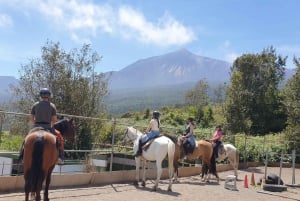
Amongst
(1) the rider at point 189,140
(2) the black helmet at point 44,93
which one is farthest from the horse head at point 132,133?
(2) the black helmet at point 44,93

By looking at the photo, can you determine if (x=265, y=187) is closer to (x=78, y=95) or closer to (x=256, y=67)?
(x=78, y=95)

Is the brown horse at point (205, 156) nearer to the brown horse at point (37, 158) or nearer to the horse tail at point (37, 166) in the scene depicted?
the brown horse at point (37, 158)

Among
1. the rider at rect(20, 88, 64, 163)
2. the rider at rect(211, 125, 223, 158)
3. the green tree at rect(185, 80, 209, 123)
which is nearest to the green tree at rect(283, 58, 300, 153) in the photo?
the rider at rect(211, 125, 223, 158)

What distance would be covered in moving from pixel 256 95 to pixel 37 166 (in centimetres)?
4495

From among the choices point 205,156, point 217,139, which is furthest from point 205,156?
point 217,139

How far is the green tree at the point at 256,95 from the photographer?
153 ft

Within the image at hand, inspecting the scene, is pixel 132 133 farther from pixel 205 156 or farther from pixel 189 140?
pixel 205 156

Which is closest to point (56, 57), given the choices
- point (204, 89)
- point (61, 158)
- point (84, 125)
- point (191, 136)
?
point (84, 125)

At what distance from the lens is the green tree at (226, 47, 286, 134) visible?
1839 inches

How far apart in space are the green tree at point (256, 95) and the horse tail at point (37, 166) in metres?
39.0

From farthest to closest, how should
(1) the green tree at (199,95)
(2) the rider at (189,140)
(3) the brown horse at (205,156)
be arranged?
1. (1) the green tree at (199,95)
2. (3) the brown horse at (205,156)
3. (2) the rider at (189,140)

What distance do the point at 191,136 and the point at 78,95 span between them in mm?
13932

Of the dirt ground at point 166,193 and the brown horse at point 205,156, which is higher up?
the brown horse at point 205,156

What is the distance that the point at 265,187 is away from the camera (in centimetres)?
1538
